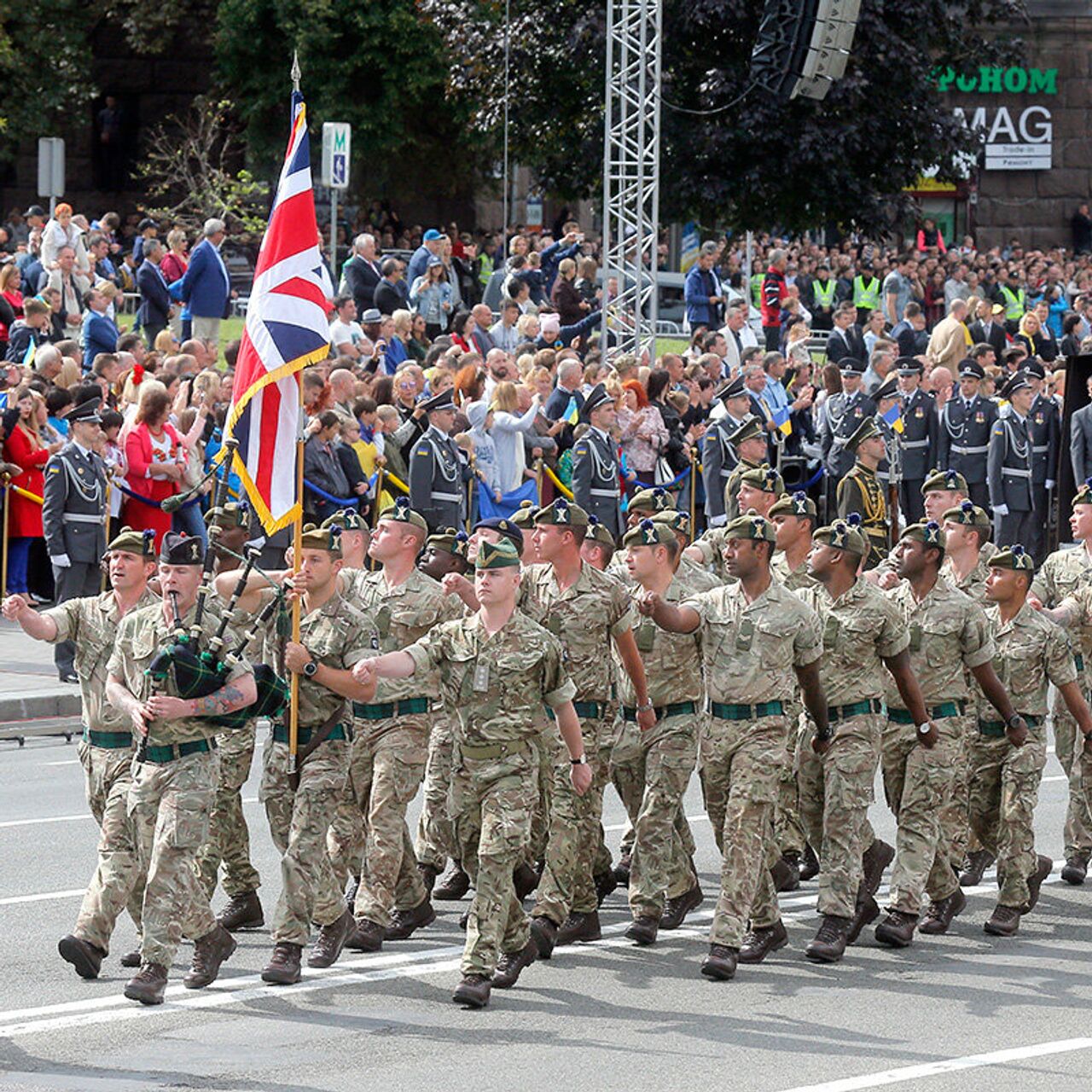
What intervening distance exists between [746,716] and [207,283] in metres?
13.9

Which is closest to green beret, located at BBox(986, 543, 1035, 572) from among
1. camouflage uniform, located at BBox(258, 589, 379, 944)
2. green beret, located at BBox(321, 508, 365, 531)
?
green beret, located at BBox(321, 508, 365, 531)

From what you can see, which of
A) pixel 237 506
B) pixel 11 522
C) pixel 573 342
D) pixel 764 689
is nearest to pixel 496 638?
pixel 764 689

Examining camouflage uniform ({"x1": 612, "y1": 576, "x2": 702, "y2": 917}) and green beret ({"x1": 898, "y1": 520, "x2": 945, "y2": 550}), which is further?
green beret ({"x1": 898, "y1": 520, "x2": 945, "y2": 550})

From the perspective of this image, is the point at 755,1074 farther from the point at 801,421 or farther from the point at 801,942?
the point at 801,421

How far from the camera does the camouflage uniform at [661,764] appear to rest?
36.0ft

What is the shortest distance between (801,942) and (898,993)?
102 cm

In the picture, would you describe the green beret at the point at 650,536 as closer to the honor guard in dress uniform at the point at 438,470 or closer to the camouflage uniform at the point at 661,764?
the camouflage uniform at the point at 661,764

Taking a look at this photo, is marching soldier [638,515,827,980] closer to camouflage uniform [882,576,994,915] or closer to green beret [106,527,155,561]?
camouflage uniform [882,576,994,915]

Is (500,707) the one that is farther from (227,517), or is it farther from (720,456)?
(720,456)

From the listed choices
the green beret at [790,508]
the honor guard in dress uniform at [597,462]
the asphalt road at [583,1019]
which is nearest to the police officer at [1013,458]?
the honor guard in dress uniform at [597,462]

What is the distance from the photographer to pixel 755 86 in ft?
93.3

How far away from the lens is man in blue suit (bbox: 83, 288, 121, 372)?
71.3ft

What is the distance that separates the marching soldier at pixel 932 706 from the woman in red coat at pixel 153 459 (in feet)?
25.8

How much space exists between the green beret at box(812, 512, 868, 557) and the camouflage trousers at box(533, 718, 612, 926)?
1390mm
